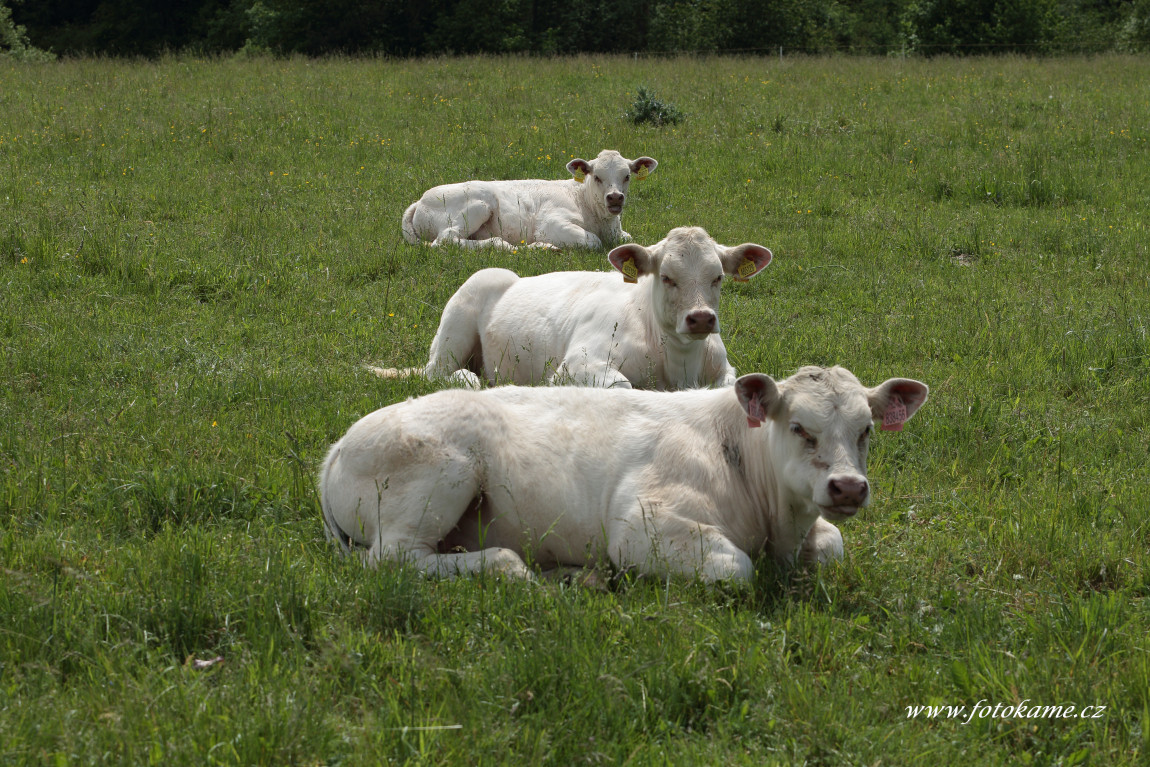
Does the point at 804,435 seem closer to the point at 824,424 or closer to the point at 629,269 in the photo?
the point at 824,424

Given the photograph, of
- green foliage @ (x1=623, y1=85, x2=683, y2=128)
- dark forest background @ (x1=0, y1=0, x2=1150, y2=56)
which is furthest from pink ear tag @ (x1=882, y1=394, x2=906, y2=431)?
dark forest background @ (x1=0, y1=0, x2=1150, y2=56)

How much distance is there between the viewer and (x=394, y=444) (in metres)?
5.05

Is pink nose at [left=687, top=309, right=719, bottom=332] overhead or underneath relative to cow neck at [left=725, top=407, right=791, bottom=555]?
overhead

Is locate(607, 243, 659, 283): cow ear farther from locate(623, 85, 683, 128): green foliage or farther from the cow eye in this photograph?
locate(623, 85, 683, 128): green foliage

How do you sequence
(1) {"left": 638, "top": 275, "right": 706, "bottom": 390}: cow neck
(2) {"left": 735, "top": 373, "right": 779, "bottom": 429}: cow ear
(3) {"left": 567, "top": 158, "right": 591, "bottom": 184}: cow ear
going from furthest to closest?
(3) {"left": 567, "top": 158, "right": 591, "bottom": 184}: cow ear
(1) {"left": 638, "top": 275, "right": 706, "bottom": 390}: cow neck
(2) {"left": 735, "top": 373, "right": 779, "bottom": 429}: cow ear

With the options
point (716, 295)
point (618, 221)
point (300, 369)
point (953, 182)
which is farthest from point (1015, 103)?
point (300, 369)

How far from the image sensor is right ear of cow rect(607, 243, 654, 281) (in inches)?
316

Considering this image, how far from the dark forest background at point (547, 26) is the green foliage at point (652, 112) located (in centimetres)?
2725

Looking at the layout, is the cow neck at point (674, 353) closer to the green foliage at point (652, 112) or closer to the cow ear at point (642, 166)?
the cow ear at point (642, 166)

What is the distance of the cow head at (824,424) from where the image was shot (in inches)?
183

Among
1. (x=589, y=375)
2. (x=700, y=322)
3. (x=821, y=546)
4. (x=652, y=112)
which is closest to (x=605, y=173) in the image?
(x=652, y=112)

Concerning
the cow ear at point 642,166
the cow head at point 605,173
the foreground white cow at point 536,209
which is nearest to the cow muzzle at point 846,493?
the foreground white cow at point 536,209

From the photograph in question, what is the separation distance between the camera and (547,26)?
5438 cm

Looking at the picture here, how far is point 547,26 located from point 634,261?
162 ft
